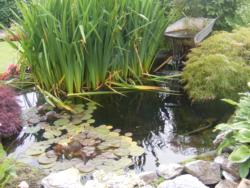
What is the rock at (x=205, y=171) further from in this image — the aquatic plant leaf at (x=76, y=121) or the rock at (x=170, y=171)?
the aquatic plant leaf at (x=76, y=121)

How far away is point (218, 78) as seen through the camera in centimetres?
400

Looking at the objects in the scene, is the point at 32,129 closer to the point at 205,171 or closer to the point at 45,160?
the point at 45,160

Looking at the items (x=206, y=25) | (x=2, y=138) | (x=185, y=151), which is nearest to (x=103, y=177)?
(x=185, y=151)

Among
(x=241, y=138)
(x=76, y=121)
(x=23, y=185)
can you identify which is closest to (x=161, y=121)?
(x=76, y=121)

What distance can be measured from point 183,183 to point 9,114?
71.4 inches

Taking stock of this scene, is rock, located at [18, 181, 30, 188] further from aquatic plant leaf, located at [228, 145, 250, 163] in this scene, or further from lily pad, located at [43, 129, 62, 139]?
aquatic plant leaf, located at [228, 145, 250, 163]

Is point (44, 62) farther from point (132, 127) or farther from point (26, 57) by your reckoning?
point (132, 127)

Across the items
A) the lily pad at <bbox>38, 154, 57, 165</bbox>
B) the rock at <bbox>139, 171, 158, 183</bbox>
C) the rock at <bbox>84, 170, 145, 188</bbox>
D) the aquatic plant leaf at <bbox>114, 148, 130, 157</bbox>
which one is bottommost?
the aquatic plant leaf at <bbox>114, 148, 130, 157</bbox>

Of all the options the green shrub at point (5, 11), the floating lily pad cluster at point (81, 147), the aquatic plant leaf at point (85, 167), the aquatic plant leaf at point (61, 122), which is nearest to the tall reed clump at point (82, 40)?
the aquatic plant leaf at point (61, 122)

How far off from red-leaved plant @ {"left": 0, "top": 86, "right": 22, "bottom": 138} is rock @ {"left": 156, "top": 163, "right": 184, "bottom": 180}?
1499mm

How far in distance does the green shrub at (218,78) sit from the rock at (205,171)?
1.31 meters

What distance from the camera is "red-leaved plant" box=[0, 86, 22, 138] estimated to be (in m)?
3.58

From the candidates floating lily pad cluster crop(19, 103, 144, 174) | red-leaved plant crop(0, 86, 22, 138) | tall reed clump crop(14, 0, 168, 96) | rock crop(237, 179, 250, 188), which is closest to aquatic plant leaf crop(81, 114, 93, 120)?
floating lily pad cluster crop(19, 103, 144, 174)

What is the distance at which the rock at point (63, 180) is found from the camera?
2.68 m
